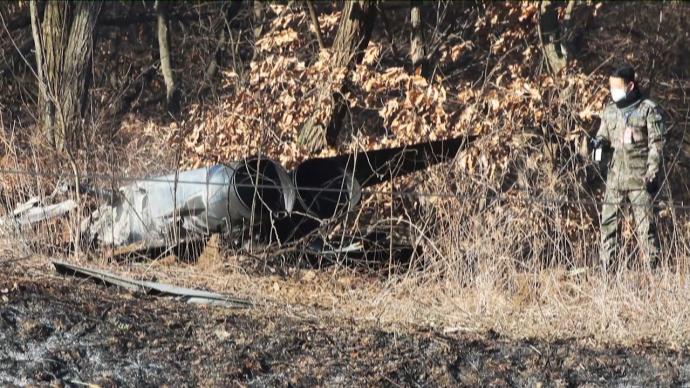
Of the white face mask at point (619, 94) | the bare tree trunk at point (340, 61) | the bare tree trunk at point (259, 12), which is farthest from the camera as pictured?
the bare tree trunk at point (259, 12)

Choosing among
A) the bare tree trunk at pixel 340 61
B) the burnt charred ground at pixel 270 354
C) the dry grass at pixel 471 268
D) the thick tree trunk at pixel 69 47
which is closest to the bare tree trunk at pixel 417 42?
the bare tree trunk at pixel 340 61

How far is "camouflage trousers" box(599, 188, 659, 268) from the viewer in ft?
27.8

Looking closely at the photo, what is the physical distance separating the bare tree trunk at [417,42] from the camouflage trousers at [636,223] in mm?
3292

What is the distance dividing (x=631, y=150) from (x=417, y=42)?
3.58 meters

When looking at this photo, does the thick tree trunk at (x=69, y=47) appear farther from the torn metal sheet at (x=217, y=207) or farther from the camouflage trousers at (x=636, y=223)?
the camouflage trousers at (x=636, y=223)

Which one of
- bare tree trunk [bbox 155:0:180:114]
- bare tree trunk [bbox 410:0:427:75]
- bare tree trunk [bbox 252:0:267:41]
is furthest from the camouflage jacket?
bare tree trunk [bbox 155:0:180:114]

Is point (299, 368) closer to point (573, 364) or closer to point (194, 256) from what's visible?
point (573, 364)

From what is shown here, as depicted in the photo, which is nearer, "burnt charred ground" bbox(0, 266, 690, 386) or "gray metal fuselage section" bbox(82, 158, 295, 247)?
"burnt charred ground" bbox(0, 266, 690, 386)

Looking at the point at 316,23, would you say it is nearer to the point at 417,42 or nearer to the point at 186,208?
the point at 417,42

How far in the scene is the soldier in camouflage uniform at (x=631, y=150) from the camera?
881 cm

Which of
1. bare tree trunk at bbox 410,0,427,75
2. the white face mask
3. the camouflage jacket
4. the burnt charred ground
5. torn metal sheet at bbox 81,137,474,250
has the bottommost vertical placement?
the burnt charred ground

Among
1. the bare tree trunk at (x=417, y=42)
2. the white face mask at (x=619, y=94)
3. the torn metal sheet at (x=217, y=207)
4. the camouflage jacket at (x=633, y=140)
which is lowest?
the torn metal sheet at (x=217, y=207)

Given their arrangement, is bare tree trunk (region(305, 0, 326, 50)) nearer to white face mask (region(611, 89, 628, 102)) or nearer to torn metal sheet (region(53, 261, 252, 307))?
white face mask (region(611, 89, 628, 102))

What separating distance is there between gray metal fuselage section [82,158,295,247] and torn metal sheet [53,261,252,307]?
0.91m
